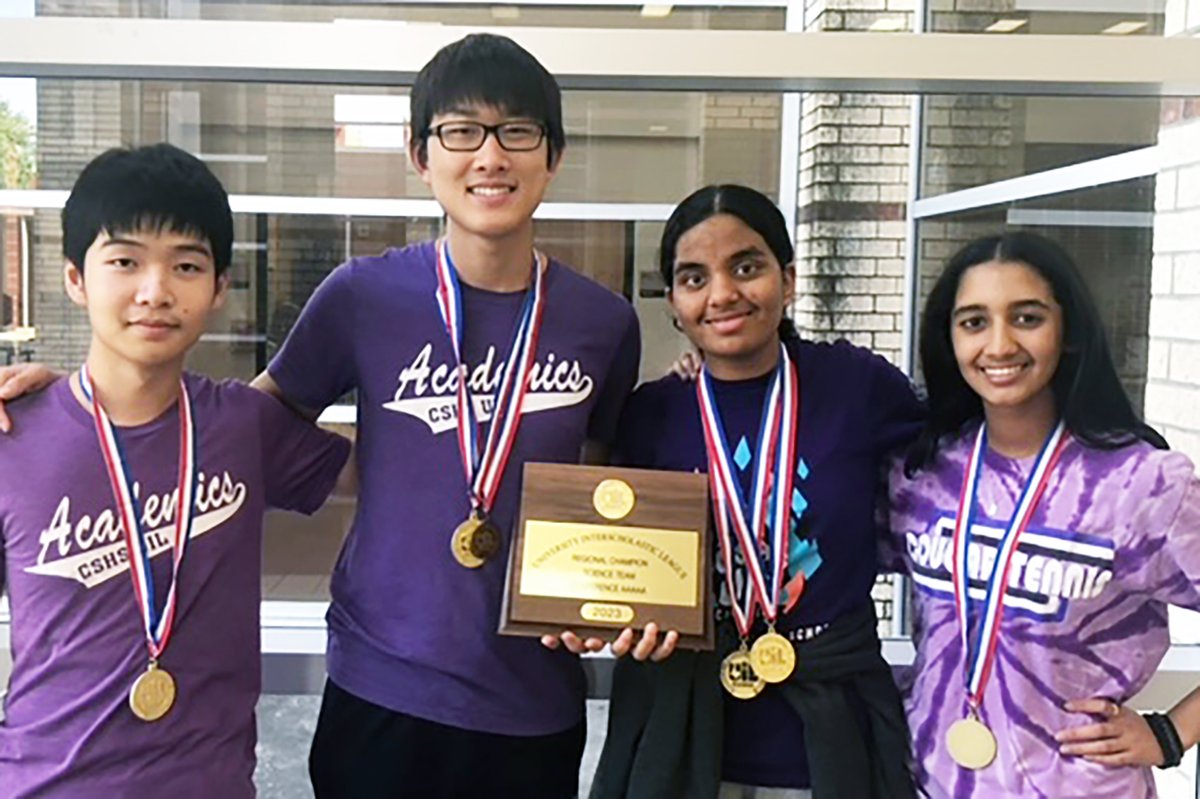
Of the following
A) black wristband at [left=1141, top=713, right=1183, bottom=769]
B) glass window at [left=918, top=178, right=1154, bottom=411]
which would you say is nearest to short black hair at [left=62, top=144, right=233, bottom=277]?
black wristband at [left=1141, top=713, right=1183, bottom=769]

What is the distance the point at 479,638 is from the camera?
1.77 meters

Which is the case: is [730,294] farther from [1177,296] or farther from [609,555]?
[1177,296]

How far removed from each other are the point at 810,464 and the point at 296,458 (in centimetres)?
83

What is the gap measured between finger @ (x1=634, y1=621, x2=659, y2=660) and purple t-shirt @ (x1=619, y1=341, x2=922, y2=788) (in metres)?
0.21

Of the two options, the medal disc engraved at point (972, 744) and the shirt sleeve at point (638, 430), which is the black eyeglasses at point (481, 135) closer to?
the shirt sleeve at point (638, 430)

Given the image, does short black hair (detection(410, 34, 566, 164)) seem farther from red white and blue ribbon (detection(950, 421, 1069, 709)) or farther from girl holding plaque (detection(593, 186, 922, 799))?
red white and blue ribbon (detection(950, 421, 1069, 709))

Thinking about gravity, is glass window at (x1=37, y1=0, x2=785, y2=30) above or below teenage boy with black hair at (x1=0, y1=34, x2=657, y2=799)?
above

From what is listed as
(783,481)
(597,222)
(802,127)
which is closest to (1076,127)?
(802,127)

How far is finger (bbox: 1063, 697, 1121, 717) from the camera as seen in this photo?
1.68 meters

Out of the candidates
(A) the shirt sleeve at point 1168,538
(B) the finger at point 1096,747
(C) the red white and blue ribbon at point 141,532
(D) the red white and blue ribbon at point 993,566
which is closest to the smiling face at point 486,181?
(C) the red white and blue ribbon at point 141,532

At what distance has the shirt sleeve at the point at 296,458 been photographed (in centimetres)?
181

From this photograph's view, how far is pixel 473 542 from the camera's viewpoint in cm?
176

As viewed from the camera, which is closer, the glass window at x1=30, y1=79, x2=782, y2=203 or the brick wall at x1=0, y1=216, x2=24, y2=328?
the brick wall at x1=0, y1=216, x2=24, y2=328

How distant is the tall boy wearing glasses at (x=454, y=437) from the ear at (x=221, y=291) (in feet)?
0.49
